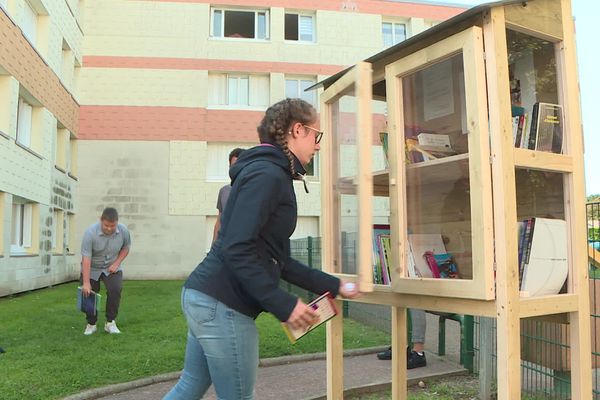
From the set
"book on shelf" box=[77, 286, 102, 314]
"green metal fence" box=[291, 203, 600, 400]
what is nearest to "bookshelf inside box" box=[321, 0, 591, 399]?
"green metal fence" box=[291, 203, 600, 400]

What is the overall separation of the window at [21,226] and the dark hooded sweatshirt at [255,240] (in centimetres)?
1405

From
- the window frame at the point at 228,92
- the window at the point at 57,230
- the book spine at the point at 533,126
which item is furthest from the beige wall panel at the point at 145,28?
the book spine at the point at 533,126

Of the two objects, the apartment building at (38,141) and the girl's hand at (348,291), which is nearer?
the girl's hand at (348,291)

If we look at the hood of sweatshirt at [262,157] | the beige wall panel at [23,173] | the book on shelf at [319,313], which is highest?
the beige wall panel at [23,173]

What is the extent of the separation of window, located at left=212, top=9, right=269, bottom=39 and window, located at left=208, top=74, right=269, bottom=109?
5.62 feet

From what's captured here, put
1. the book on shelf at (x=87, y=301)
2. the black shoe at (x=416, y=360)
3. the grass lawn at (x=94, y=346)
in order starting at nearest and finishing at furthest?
1. the grass lawn at (x=94, y=346)
2. the black shoe at (x=416, y=360)
3. the book on shelf at (x=87, y=301)

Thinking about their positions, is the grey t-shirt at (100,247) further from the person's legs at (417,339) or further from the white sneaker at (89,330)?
the person's legs at (417,339)

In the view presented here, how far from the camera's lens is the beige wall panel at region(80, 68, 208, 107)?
20422 millimetres

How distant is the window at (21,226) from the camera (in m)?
14.7

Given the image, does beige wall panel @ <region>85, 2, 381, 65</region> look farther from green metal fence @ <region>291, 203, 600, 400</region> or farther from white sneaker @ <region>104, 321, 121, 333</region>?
green metal fence @ <region>291, 203, 600, 400</region>

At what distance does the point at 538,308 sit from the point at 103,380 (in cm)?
400

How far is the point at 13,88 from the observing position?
44.5 ft

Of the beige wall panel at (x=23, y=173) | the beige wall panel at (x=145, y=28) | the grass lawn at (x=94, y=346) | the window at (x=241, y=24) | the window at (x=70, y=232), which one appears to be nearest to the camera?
the grass lawn at (x=94, y=346)

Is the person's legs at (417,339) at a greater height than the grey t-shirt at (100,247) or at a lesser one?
lesser
